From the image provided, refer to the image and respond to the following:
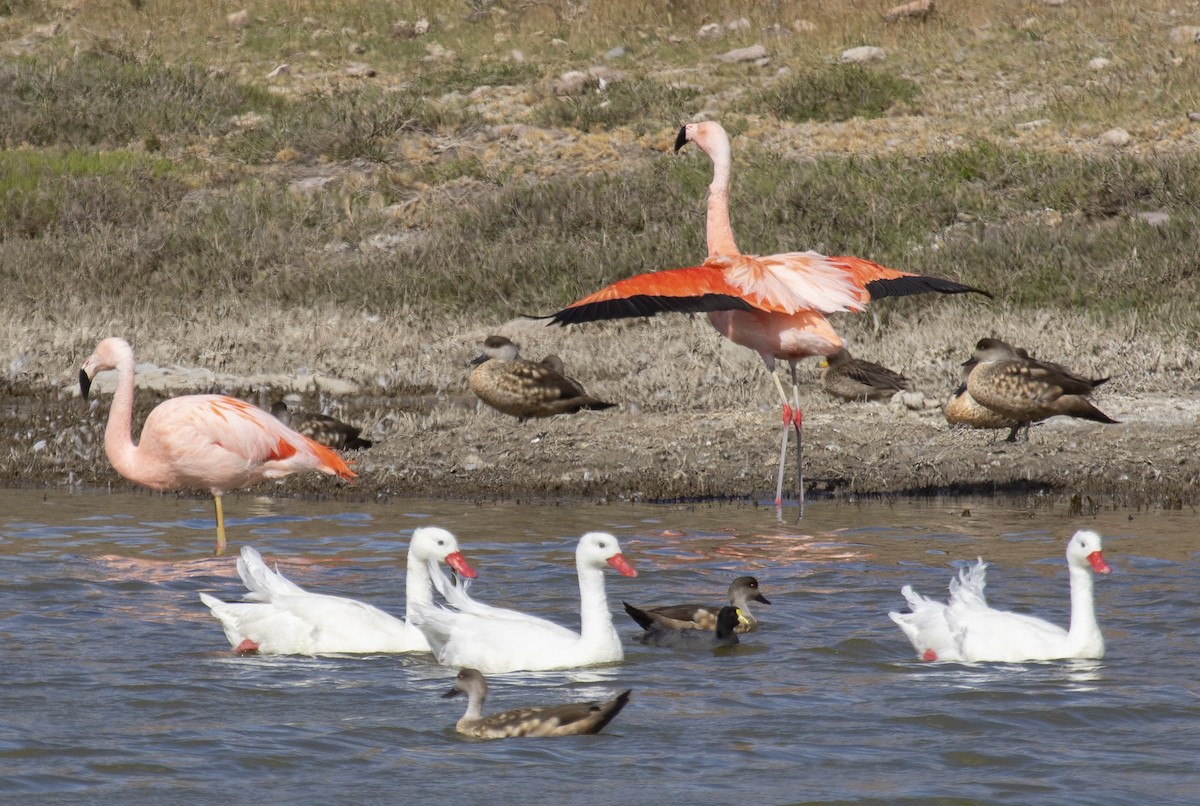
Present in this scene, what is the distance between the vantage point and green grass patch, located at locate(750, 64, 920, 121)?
23.6 metres

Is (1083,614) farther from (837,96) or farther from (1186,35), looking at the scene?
(1186,35)

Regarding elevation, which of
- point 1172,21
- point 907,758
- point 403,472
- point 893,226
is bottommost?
point 907,758

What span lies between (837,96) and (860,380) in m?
10.6

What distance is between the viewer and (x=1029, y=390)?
12.1m

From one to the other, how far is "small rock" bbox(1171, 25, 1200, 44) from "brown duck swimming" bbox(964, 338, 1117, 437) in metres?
14.4

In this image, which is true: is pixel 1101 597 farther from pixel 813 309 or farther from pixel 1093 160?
pixel 1093 160

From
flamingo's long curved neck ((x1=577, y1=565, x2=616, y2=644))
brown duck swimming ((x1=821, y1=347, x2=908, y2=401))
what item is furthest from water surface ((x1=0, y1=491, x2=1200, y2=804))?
brown duck swimming ((x1=821, y1=347, x2=908, y2=401))

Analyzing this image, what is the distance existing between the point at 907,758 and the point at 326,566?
4.76 m

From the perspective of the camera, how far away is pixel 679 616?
823 cm

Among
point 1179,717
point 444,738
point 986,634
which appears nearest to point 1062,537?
point 986,634

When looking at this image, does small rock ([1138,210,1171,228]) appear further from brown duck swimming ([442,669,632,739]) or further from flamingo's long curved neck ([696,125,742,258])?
brown duck swimming ([442,669,632,739])

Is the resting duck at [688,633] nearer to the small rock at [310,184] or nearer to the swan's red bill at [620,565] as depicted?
the swan's red bill at [620,565]

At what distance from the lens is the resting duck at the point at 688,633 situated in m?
A: 7.93

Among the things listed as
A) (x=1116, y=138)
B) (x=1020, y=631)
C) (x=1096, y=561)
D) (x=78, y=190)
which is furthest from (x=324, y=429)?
(x=1116, y=138)
